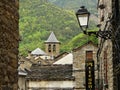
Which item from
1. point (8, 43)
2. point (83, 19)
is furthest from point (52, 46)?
point (8, 43)

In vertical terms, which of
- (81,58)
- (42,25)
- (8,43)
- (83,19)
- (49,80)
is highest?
(42,25)

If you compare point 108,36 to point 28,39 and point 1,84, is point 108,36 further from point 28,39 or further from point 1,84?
point 28,39

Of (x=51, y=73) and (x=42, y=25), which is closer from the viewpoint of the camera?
(x=51, y=73)

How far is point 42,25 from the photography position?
17362 centimetres

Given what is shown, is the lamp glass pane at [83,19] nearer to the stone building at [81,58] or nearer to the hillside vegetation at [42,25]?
the stone building at [81,58]

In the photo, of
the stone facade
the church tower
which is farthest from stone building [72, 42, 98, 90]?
the church tower

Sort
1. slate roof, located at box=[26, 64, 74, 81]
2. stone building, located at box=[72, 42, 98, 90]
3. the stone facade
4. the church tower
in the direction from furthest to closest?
the church tower < stone building, located at box=[72, 42, 98, 90] < slate roof, located at box=[26, 64, 74, 81] < the stone facade

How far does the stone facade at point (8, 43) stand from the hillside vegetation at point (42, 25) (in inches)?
5147

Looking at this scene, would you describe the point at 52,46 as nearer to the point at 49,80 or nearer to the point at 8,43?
the point at 49,80

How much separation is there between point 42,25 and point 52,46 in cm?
5333

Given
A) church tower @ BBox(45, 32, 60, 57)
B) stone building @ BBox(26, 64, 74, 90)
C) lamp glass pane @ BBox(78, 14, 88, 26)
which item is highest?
church tower @ BBox(45, 32, 60, 57)

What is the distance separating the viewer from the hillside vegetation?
15919 centimetres

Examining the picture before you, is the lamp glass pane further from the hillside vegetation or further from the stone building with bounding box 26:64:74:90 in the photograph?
the hillside vegetation

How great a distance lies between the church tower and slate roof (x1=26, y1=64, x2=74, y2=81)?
79922 millimetres
